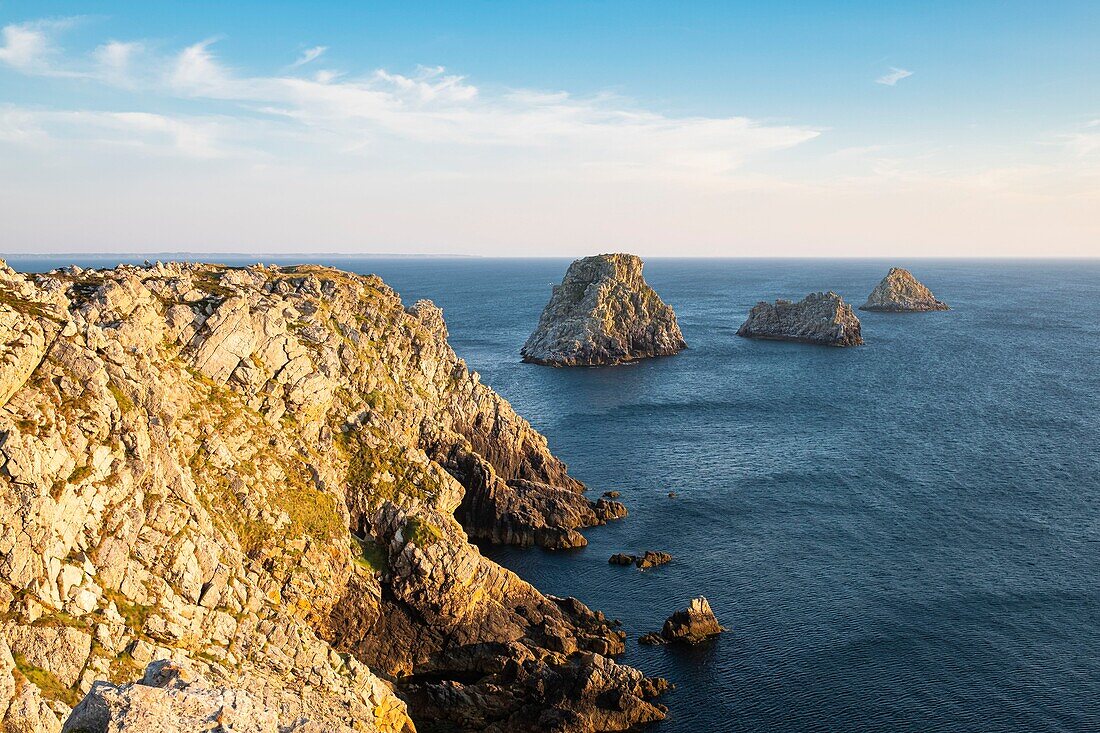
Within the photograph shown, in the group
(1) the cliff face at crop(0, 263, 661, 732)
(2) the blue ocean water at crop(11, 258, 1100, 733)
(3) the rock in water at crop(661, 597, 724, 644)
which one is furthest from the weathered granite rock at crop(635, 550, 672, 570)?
(3) the rock in water at crop(661, 597, 724, 644)

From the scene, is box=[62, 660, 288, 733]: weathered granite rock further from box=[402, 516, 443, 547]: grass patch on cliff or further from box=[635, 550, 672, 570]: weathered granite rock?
box=[635, 550, 672, 570]: weathered granite rock

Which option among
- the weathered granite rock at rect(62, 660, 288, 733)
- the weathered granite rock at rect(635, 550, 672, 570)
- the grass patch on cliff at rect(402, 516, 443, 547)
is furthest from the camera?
the weathered granite rock at rect(635, 550, 672, 570)

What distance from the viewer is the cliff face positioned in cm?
4247

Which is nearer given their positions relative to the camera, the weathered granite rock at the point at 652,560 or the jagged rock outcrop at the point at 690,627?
the jagged rock outcrop at the point at 690,627

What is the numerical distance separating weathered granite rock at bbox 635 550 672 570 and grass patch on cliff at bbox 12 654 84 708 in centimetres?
5780

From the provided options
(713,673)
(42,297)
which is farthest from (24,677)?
(713,673)

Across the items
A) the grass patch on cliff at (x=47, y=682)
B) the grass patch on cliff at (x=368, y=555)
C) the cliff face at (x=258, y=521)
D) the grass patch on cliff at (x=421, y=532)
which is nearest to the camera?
the grass patch on cliff at (x=47, y=682)

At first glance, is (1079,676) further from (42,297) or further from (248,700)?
(42,297)

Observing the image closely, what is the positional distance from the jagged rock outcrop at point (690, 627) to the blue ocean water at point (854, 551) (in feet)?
3.63

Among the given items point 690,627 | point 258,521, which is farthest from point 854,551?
point 258,521

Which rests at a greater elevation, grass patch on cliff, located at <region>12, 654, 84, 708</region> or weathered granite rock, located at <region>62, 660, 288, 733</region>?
weathered granite rock, located at <region>62, 660, 288, 733</region>

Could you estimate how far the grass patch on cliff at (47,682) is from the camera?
3778 centimetres

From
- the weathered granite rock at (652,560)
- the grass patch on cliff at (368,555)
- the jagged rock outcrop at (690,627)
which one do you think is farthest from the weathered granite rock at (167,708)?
the weathered granite rock at (652,560)

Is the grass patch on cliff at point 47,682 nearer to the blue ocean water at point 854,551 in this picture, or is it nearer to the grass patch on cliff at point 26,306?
the grass patch on cliff at point 26,306
